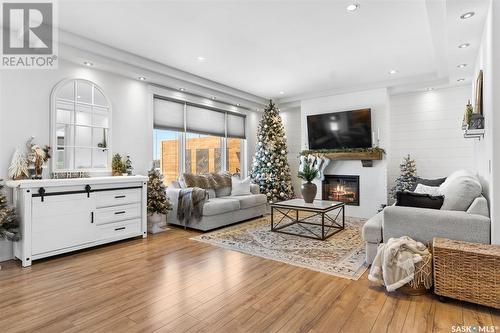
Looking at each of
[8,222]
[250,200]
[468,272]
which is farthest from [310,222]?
[8,222]

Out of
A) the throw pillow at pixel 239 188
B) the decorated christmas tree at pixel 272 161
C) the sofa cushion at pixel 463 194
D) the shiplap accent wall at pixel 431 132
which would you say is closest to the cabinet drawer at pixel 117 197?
the throw pillow at pixel 239 188

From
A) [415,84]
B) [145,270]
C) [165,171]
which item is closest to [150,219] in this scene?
[165,171]

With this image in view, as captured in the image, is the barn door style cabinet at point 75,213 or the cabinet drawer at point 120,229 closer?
the barn door style cabinet at point 75,213

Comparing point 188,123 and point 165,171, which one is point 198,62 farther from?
point 165,171

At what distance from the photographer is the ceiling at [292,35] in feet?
9.96

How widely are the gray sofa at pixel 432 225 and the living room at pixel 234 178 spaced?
2cm

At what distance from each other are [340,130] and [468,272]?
14.2ft

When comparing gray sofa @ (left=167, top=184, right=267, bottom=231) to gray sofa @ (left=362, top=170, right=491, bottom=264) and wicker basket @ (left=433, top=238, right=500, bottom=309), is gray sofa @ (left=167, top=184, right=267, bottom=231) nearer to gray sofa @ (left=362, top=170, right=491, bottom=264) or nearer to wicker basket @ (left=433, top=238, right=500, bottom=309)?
gray sofa @ (left=362, top=170, right=491, bottom=264)

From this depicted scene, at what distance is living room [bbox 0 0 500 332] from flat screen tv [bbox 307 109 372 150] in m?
0.03

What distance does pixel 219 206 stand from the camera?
4.86m

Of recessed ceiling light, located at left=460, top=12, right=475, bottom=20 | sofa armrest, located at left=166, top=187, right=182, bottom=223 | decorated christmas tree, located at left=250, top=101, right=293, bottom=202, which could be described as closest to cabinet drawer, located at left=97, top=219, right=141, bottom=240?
sofa armrest, located at left=166, top=187, right=182, bottom=223

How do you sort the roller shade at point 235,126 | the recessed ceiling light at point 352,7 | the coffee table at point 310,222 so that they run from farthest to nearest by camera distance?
the roller shade at point 235,126 → the coffee table at point 310,222 → the recessed ceiling light at point 352,7

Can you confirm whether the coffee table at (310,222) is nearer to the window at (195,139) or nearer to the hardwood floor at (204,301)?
the hardwood floor at (204,301)

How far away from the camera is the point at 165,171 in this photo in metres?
5.75
